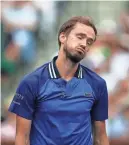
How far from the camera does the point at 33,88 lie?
311cm

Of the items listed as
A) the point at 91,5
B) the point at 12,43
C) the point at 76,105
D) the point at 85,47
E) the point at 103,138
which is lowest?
the point at 103,138

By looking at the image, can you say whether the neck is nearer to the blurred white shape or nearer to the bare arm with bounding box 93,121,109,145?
the bare arm with bounding box 93,121,109,145

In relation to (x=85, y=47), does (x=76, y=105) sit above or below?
below

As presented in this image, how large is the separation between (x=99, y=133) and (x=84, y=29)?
760mm

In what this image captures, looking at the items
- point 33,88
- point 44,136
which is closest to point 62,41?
point 33,88

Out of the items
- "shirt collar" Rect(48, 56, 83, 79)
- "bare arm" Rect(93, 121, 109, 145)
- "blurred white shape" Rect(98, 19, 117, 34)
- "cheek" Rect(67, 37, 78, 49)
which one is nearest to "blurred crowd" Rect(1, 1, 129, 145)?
"blurred white shape" Rect(98, 19, 117, 34)

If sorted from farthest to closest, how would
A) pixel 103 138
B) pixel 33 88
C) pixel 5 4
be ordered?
pixel 5 4, pixel 103 138, pixel 33 88

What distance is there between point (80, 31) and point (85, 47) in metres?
0.11

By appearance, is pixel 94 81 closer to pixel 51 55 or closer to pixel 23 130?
pixel 23 130

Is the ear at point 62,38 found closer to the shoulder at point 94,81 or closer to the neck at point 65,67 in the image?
the neck at point 65,67

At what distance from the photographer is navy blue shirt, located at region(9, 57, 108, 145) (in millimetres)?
3104

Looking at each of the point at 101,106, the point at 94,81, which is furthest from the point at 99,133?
the point at 94,81

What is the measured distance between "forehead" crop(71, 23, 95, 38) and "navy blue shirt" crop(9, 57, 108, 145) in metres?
0.29

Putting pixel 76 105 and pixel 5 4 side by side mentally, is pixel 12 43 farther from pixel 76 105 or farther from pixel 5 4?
pixel 76 105
